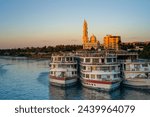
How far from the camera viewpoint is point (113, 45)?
55.1 ft

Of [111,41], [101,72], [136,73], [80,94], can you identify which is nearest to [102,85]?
[101,72]

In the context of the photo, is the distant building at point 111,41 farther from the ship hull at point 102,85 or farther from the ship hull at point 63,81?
the ship hull at point 102,85

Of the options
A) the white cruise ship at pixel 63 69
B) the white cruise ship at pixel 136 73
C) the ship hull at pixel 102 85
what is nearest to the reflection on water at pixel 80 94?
the ship hull at pixel 102 85

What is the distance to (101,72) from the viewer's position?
24.8 feet

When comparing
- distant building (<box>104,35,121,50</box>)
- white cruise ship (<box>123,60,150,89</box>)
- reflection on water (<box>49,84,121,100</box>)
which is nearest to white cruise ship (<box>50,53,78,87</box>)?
reflection on water (<box>49,84,121,100</box>)

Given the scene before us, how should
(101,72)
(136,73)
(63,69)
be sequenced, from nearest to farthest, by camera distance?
(101,72), (136,73), (63,69)

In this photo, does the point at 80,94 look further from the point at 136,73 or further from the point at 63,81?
the point at 136,73

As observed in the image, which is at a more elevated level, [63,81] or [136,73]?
[136,73]

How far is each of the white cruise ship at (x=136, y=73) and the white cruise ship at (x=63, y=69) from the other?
4.93ft

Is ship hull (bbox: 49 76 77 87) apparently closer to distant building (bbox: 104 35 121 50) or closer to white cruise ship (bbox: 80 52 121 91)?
white cruise ship (bbox: 80 52 121 91)

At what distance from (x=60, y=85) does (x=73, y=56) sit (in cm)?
108

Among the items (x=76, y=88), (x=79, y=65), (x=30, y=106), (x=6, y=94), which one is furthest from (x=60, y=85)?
(x=30, y=106)

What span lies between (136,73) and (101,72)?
114 centimetres

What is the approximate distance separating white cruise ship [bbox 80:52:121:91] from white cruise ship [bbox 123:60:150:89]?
362 millimetres
